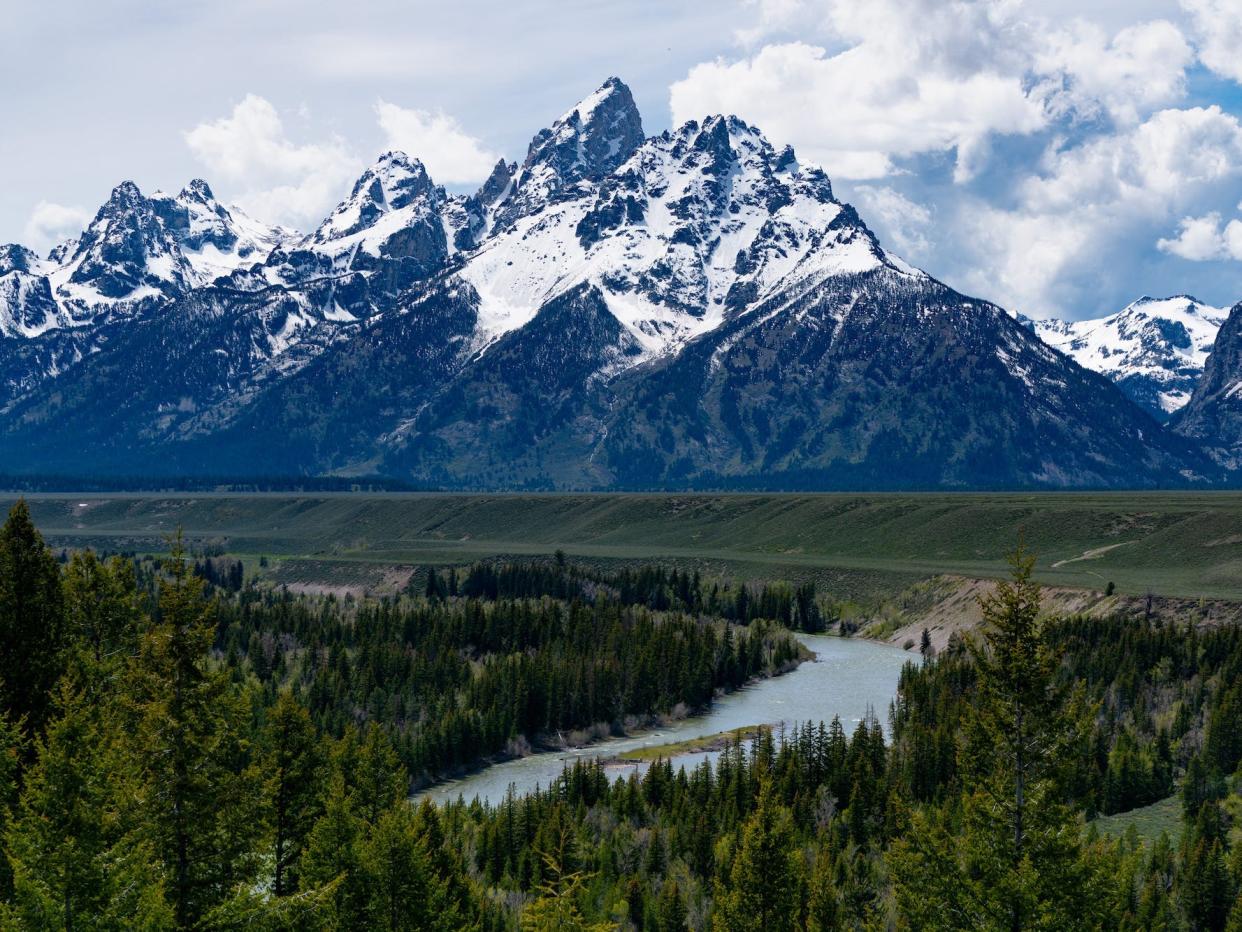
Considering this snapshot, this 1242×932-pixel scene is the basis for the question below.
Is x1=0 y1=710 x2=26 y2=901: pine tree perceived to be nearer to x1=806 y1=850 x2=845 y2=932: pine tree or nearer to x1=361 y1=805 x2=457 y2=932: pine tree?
x1=361 y1=805 x2=457 y2=932: pine tree

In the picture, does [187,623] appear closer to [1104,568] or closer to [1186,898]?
[1186,898]

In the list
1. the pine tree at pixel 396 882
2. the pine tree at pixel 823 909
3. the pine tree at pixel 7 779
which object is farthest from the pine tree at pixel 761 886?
the pine tree at pixel 7 779

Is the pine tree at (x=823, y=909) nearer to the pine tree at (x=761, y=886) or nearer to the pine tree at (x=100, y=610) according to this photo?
the pine tree at (x=761, y=886)

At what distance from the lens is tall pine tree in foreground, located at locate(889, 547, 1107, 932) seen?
35375 millimetres

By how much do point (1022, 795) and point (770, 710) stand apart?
94.0 m

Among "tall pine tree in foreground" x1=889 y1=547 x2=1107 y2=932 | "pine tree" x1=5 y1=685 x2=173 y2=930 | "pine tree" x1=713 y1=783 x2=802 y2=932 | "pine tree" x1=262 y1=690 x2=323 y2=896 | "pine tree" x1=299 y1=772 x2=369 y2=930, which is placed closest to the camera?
"pine tree" x1=5 y1=685 x2=173 y2=930

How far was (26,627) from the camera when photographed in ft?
169

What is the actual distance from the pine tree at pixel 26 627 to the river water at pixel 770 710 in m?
46.3

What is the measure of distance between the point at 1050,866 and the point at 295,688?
95.7 meters

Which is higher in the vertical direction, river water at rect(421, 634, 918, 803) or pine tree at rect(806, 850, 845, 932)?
pine tree at rect(806, 850, 845, 932)

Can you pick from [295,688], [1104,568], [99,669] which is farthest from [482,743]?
[1104,568]

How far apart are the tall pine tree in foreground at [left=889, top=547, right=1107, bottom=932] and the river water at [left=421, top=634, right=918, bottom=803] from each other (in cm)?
6176

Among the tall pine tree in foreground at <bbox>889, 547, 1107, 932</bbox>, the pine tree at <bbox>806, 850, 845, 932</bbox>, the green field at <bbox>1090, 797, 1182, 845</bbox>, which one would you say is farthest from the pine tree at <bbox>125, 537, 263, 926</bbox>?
the green field at <bbox>1090, 797, 1182, 845</bbox>

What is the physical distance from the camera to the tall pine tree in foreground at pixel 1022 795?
35375 millimetres
